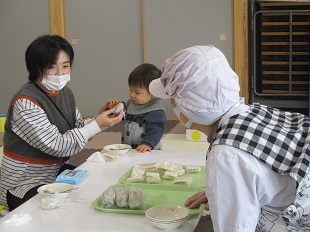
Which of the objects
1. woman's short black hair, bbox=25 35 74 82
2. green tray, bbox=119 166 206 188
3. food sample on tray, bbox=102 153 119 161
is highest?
woman's short black hair, bbox=25 35 74 82

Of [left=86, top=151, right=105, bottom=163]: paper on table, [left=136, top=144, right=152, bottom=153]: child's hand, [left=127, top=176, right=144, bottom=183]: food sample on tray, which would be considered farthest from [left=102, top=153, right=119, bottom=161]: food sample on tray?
[left=127, top=176, right=144, bottom=183]: food sample on tray

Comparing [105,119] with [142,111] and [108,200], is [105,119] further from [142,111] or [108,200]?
[108,200]

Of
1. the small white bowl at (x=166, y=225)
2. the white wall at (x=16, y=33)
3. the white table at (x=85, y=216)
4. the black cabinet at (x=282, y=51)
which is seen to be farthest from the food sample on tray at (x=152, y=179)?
the white wall at (x=16, y=33)

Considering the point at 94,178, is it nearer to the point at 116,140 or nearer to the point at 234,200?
the point at 234,200

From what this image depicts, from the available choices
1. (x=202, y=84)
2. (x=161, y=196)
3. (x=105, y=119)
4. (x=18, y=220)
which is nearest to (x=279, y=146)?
(x=202, y=84)

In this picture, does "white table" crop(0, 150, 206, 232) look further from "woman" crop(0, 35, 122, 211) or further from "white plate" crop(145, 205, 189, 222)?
"woman" crop(0, 35, 122, 211)

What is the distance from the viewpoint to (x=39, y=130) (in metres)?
1.95

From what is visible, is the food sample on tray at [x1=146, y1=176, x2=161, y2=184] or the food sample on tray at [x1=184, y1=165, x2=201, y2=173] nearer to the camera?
the food sample on tray at [x1=146, y1=176, x2=161, y2=184]

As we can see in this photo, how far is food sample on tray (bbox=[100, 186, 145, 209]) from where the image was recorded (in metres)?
1.41

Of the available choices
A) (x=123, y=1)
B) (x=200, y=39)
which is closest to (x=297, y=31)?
(x=200, y=39)

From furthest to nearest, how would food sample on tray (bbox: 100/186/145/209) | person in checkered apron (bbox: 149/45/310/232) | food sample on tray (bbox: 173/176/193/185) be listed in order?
1. food sample on tray (bbox: 173/176/193/185)
2. food sample on tray (bbox: 100/186/145/209)
3. person in checkered apron (bbox: 149/45/310/232)

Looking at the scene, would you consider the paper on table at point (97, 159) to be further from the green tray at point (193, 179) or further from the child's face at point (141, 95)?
the child's face at point (141, 95)

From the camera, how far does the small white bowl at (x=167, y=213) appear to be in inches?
51.8

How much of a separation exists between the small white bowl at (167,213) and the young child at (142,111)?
92 cm
